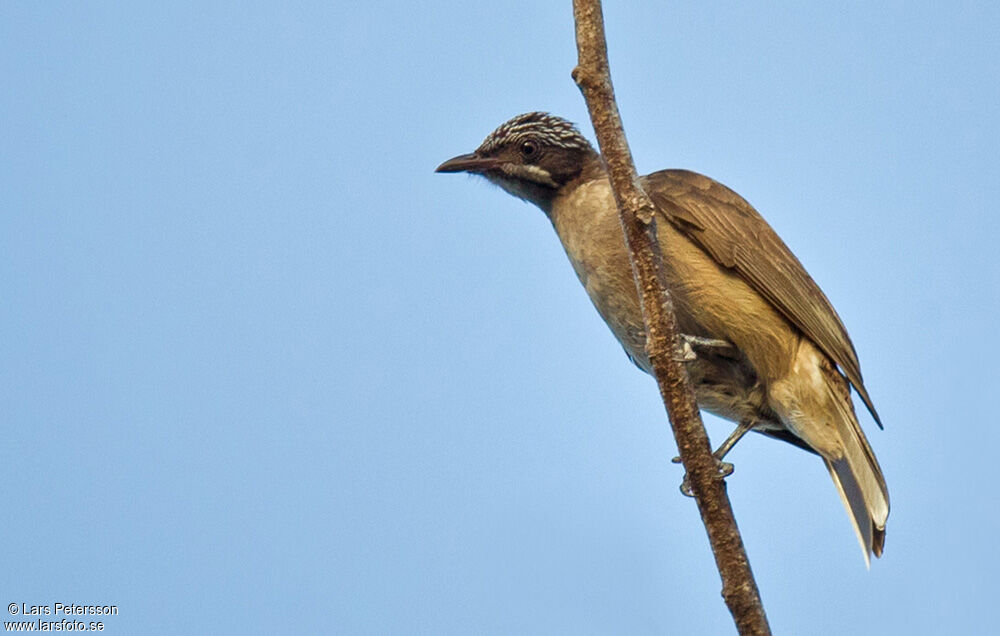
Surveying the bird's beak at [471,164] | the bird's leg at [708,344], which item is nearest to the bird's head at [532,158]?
the bird's beak at [471,164]

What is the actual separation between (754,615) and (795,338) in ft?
7.72

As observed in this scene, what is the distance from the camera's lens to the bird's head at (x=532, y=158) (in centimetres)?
853

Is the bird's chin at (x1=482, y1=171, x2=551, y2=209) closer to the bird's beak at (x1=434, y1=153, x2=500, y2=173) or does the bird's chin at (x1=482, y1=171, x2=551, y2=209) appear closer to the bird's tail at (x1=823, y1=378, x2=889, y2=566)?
the bird's beak at (x1=434, y1=153, x2=500, y2=173)

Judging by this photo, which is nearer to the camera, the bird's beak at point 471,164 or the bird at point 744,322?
the bird at point 744,322

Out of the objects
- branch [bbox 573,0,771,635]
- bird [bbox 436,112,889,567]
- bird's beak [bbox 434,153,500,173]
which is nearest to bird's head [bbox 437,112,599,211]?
bird's beak [bbox 434,153,500,173]

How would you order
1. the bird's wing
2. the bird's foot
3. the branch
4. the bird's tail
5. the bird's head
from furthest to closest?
the bird's head → the bird's wing → the bird's tail → the bird's foot → the branch

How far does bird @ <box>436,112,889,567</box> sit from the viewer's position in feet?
24.5

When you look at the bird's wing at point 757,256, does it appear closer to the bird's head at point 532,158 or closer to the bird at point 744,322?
the bird at point 744,322

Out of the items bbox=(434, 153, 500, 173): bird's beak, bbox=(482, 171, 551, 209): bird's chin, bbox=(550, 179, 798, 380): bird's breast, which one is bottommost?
bbox=(550, 179, 798, 380): bird's breast

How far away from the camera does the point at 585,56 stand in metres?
5.30

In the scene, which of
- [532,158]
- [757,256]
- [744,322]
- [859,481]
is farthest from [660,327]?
[532,158]

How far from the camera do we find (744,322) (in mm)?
7473

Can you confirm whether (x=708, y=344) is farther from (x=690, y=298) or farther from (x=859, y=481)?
(x=859, y=481)

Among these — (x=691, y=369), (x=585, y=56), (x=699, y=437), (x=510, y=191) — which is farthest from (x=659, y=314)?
(x=510, y=191)
